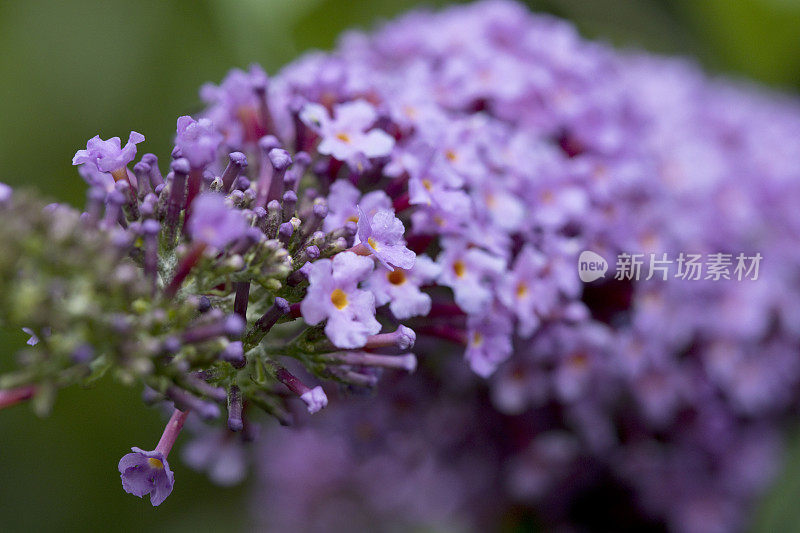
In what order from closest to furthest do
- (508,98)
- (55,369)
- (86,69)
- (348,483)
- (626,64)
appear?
(55,369) → (508,98) → (626,64) → (86,69) → (348,483)

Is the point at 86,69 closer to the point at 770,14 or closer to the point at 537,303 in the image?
the point at 537,303

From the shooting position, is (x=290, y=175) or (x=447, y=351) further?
(x=447, y=351)

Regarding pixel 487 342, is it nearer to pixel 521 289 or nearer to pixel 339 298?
pixel 521 289

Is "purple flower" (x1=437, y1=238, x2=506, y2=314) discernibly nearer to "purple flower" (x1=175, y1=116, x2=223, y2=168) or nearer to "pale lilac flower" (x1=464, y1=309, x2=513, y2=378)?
"pale lilac flower" (x1=464, y1=309, x2=513, y2=378)

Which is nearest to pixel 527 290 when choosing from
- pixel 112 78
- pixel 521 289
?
pixel 521 289

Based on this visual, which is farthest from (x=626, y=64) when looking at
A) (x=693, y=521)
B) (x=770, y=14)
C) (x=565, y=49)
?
(x=693, y=521)

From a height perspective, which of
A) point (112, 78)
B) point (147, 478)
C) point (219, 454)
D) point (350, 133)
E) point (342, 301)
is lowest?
point (219, 454)
